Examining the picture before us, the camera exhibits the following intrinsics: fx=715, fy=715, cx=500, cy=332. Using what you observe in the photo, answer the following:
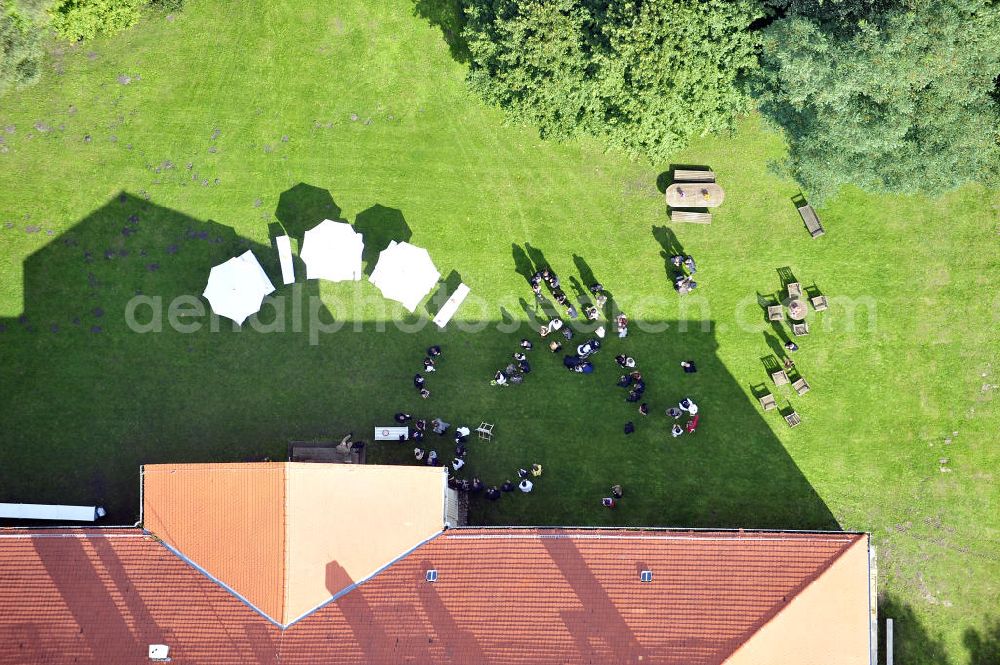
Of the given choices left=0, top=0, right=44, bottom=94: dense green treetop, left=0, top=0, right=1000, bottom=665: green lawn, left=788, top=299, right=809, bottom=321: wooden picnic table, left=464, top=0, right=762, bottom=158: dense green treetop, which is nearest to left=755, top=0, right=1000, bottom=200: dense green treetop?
left=464, top=0, right=762, bottom=158: dense green treetop

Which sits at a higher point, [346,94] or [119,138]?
[346,94]

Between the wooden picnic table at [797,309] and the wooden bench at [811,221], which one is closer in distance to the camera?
the wooden picnic table at [797,309]

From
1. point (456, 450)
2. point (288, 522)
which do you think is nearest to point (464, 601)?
point (456, 450)

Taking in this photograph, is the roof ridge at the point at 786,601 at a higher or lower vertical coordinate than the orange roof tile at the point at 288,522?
lower

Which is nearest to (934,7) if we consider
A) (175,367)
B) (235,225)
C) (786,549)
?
(786,549)

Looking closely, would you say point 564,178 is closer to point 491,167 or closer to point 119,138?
point 491,167

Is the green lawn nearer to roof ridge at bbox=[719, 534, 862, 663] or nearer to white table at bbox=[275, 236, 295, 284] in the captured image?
white table at bbox=[275, 236, 295, 284]

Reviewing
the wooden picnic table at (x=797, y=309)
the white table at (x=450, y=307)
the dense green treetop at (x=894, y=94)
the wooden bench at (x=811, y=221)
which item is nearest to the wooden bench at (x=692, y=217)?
the wooden bench at (x=811, y=221)

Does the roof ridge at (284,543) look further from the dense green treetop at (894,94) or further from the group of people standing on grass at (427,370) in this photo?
the dense green treetop at (894,94)
